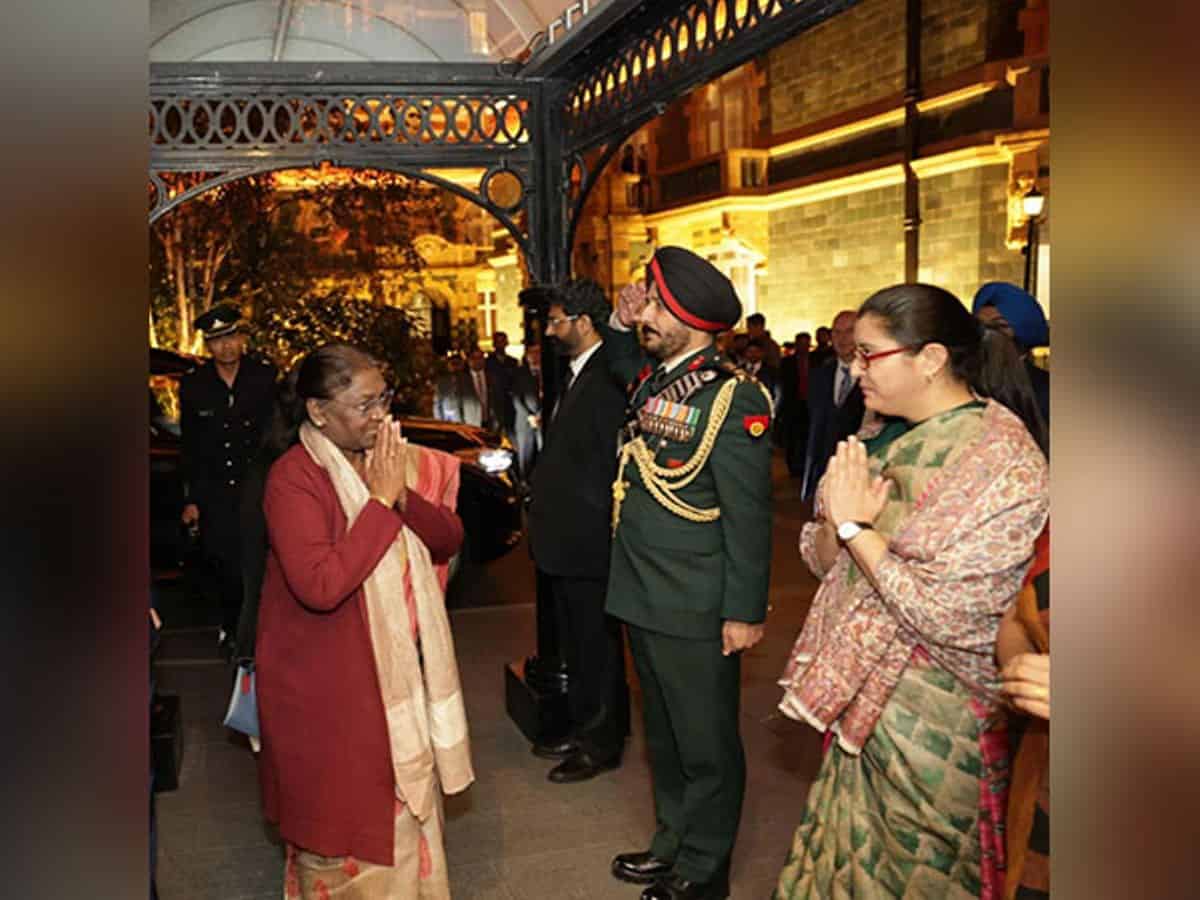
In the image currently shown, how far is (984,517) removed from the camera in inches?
104

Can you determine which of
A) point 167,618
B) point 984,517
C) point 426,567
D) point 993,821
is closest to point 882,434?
point 984,517

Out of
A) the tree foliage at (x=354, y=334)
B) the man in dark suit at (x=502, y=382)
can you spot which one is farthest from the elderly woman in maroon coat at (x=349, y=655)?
the tree foliage at (x=354, y=334)

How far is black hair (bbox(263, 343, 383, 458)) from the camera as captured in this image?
134 inches

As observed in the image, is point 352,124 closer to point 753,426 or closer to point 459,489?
point 459,489

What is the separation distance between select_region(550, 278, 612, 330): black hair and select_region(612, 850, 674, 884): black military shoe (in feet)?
7.04

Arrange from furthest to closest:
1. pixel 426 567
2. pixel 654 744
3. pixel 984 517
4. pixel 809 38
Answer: pixel 809 38 → pixel 654 744 → pixel 426 567 → pixel 984 517

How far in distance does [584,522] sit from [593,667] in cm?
66

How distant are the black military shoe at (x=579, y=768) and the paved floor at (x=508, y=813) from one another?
47 millimetres

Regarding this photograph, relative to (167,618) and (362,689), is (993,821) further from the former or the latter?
(167,618)
